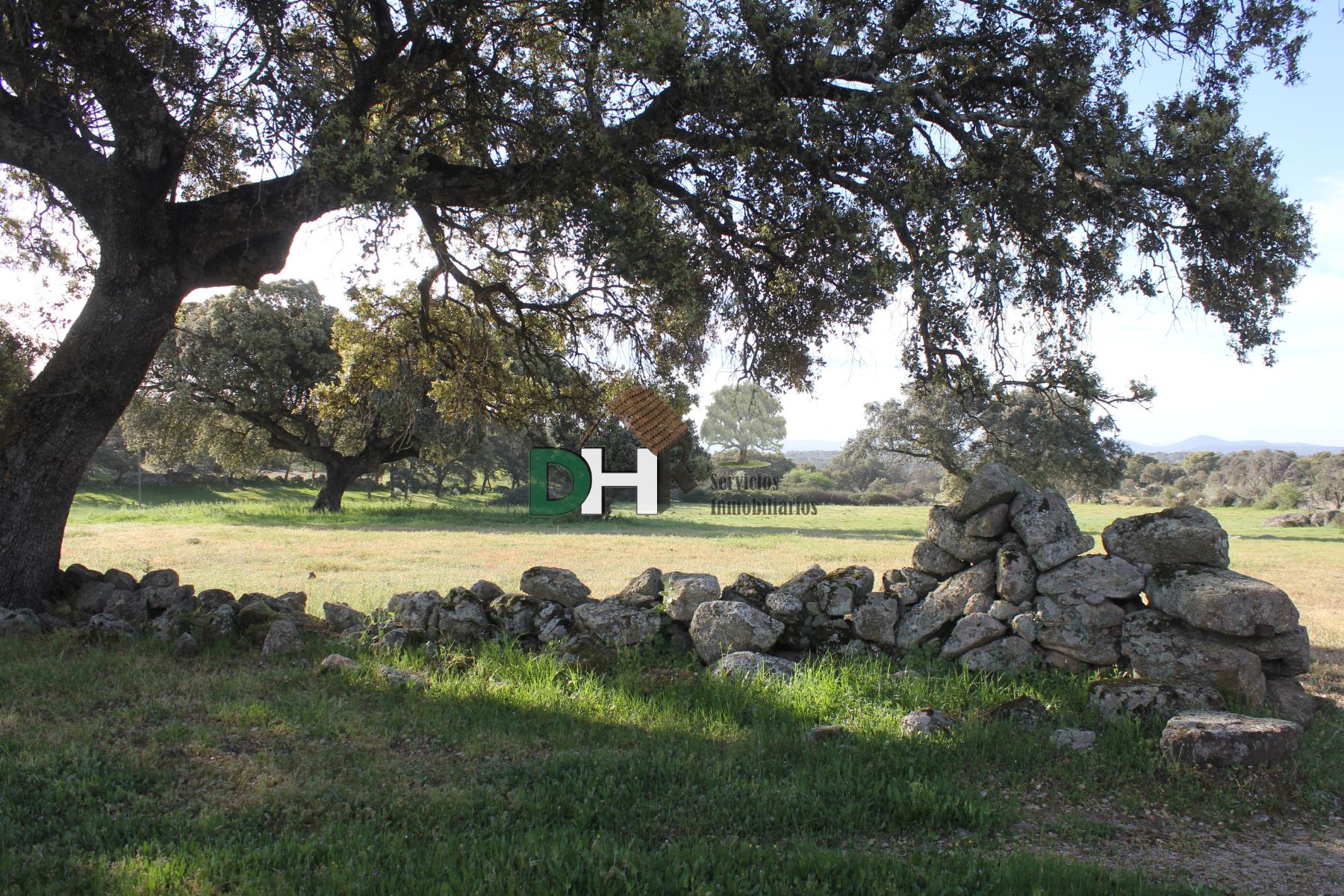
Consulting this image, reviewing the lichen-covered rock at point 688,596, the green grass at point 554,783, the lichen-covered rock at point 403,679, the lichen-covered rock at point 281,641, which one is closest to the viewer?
the green grass at point 554,783

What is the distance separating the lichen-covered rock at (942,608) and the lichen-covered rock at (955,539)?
12 centimetres

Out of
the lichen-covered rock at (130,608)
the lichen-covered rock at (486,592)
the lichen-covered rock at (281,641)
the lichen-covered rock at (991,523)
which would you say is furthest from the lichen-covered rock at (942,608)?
the lichen-covered rock at (130,608)

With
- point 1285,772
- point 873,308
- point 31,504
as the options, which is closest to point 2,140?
point 31,504

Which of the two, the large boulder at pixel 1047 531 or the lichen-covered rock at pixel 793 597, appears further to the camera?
the lichen-covered rock at pixel 793 597

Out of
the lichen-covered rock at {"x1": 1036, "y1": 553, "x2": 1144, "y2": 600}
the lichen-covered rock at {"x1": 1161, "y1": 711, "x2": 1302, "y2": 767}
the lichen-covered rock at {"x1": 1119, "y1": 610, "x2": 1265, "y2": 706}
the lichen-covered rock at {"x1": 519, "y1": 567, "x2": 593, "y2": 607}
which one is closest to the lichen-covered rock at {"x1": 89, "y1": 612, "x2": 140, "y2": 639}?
the lichen-covered rock at {"x1": 519, "y1": 567, "x2": 593, "y2": 607}

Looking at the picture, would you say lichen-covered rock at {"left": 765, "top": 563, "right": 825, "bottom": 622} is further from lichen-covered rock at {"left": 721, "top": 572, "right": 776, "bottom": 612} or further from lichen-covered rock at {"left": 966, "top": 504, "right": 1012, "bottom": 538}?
lichen-covered rock at {"left": 966, "top": 504, "right": 1012, "bottom": 538}

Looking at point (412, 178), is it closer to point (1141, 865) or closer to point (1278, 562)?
point (1141, 865)

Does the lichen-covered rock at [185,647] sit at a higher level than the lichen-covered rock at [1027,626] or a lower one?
lower

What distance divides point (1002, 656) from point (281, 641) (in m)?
6.82

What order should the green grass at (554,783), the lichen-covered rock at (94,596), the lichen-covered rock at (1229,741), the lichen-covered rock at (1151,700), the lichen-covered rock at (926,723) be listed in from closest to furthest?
the green grass at (554,783), the lichen-covered rock at (1229,741), the lichen-covered rock at (926,723), the lichen-covered rock at (1151,700), the lichen-covered rock at (94,596)

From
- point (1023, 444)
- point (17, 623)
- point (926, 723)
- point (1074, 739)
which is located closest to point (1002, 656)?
point (1074, 739)

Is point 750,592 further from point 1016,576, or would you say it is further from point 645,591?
point 1016,576

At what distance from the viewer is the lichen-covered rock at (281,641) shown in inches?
317

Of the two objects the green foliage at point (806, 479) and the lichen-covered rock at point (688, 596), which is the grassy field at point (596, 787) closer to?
the lichen-covered rock at point (688, 596)
